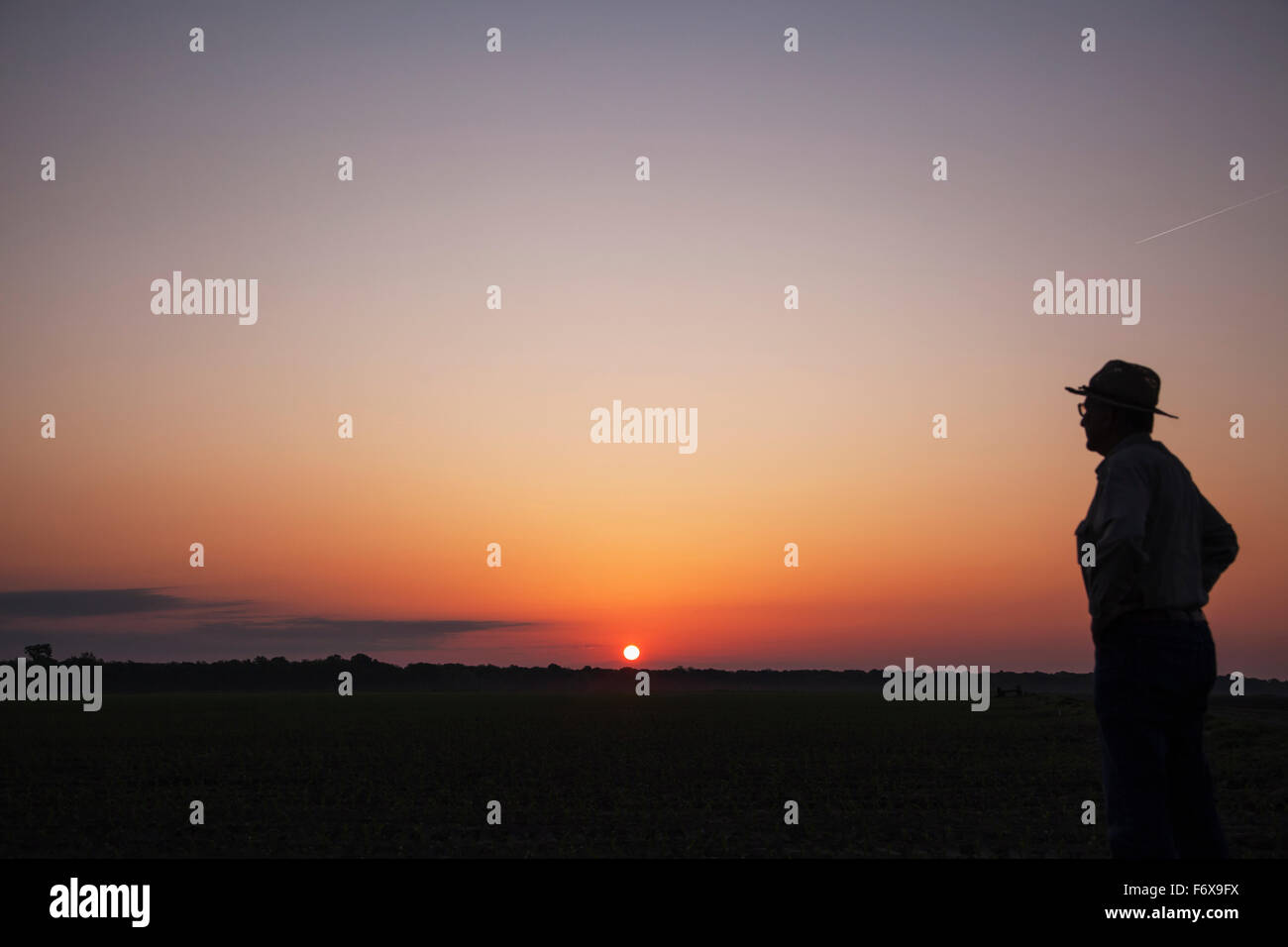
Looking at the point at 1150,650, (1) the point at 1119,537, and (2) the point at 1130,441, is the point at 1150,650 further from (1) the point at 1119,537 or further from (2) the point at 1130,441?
(2) the point at 1130,441

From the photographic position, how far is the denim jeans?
418 cm

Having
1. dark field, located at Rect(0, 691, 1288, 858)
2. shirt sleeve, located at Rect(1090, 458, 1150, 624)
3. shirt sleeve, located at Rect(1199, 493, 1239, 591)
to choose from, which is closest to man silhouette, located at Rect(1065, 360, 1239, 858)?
shirt sleeve, located at Rect(1090, 458, 1150, 624)

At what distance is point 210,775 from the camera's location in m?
27.4

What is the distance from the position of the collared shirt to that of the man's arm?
74 mm

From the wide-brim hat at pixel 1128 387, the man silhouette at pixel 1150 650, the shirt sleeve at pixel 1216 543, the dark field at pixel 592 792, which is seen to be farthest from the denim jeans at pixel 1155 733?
the dark field at pixel 592 792

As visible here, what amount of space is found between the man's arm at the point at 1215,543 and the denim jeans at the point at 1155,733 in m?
0.41

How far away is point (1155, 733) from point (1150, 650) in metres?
0.32

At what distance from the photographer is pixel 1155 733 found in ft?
13.8

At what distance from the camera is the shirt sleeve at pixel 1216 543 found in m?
4.63

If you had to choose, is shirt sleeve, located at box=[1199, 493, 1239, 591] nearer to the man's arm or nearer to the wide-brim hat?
the man's arm
